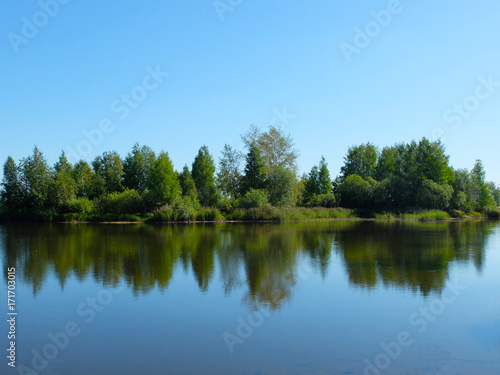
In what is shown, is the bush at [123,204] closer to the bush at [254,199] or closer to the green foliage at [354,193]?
the bush at [254,199]

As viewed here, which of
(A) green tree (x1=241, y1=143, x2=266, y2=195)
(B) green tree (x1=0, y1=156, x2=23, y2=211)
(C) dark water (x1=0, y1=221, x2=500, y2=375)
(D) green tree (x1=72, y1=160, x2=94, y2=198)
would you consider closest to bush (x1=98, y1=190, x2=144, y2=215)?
(D) green tree (x1=72, y1=160, x2=94, y2=198)

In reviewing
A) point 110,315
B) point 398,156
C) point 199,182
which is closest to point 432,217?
point 398,156

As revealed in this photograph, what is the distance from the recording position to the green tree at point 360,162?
63094mm

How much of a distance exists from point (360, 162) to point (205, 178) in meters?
27.3

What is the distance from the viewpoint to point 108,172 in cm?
5016

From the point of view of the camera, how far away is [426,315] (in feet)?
28.3

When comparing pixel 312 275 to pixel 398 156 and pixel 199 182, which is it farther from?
pixel 398 156

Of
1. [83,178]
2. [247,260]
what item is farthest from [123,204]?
[247,260]

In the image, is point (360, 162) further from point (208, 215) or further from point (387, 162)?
point (208, 215)

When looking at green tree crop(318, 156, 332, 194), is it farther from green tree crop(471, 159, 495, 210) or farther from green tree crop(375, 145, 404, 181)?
green tree crop(471, 159, 495, 210)

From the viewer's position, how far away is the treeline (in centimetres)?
4094

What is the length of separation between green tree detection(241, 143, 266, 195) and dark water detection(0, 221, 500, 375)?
27.6 metres

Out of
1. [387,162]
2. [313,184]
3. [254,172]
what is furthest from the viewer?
[387,162]

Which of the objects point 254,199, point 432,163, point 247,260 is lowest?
point 247,260
